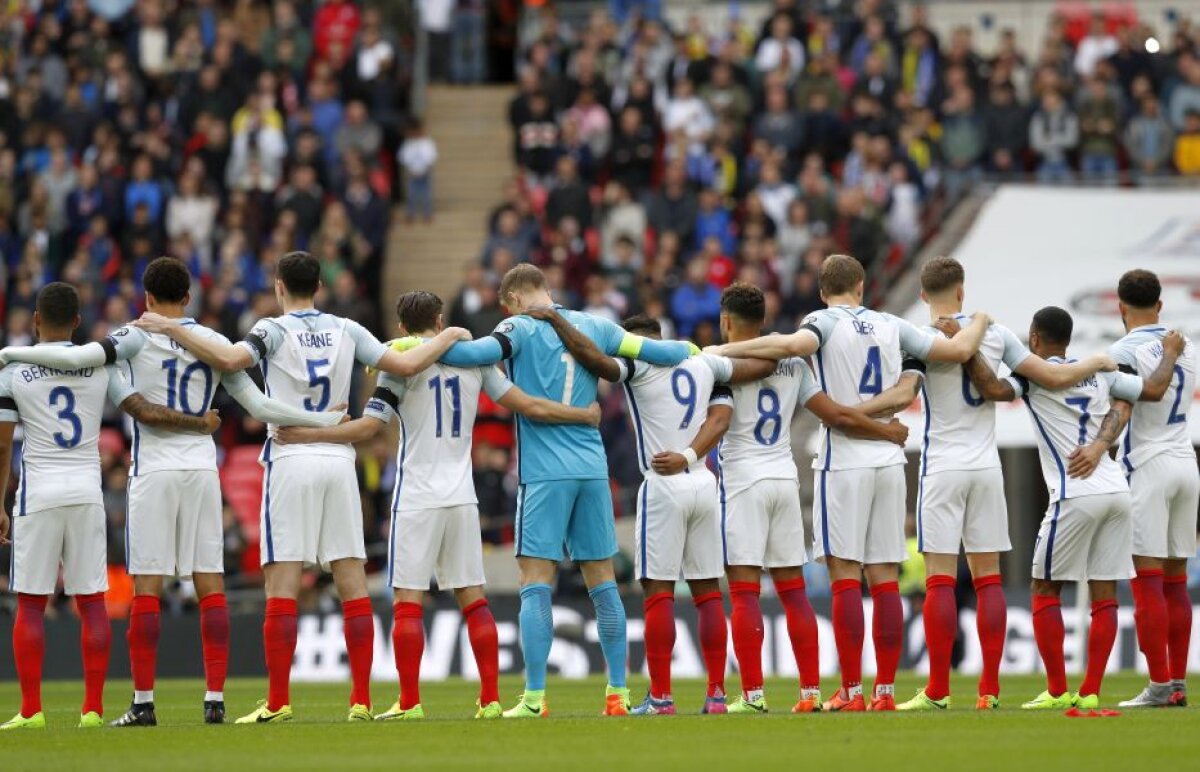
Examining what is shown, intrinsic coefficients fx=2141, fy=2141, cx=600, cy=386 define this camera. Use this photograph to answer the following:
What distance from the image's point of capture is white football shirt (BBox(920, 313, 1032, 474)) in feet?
45.9

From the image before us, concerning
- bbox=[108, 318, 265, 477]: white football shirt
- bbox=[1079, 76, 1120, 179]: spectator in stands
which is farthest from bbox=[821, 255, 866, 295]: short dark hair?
bbox=[1079, 76, 1120, 179]: spectator in stands

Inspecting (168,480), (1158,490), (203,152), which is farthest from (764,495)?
(203,152)

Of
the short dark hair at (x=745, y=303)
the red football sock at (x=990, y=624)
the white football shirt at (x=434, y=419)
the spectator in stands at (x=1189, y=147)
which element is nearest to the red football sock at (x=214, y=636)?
the white football shirt at (x=434, y=419)

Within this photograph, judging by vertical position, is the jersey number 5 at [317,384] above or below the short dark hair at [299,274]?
below

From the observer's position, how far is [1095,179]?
97.9 feet

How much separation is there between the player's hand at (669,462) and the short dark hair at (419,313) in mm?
1716

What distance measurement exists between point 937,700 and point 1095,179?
17.2m

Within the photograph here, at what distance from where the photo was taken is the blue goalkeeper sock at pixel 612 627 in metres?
13.9

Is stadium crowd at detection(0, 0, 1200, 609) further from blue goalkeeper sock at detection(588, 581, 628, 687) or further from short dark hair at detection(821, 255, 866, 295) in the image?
blue goalkeeper sock at detection(588, 581, 628, 687)

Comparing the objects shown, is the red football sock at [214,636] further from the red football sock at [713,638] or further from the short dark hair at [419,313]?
the red football sock at [713,638]

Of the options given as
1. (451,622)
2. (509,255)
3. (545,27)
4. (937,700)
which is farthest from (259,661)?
(545,27)

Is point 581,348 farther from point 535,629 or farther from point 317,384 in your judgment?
point 535,629

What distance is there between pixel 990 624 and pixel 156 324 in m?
5.71

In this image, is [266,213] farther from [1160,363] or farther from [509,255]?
[1160,363]
